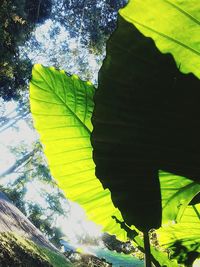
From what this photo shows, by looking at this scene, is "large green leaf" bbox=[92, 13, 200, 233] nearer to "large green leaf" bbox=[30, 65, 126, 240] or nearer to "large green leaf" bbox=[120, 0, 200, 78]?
"large green leaf" bbox=[120, 0, 200, 78]

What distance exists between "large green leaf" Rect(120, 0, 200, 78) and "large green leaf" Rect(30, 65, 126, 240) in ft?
1.24

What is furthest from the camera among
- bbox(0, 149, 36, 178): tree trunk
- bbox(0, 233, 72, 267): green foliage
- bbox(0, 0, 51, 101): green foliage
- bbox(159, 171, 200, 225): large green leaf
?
bbox(0, 149, 36, 178): tree trunk

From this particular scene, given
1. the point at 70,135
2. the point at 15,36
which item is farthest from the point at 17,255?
the point at 15,36

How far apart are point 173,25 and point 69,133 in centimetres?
52

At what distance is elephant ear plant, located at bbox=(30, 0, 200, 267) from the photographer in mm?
547

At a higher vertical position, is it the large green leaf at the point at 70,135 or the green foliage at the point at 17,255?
the large green leaf at the point at 70,135

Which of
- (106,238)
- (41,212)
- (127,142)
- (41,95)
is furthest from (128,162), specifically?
(41,212)

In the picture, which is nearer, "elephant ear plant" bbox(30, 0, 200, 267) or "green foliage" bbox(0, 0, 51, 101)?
"elephant ear plant" bbox(30, 0, 200, 267)

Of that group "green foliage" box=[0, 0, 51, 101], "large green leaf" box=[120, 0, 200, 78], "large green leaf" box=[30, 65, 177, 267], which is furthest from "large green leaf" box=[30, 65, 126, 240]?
"green foliage" box=[0, 0, 51, 101]

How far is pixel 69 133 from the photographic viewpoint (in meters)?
1.00

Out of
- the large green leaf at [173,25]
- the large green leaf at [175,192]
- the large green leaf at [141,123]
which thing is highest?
the large green leaf at [173,25]

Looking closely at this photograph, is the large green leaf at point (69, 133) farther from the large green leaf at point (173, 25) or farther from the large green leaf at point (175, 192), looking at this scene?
the large green leaf at point (173, 25)

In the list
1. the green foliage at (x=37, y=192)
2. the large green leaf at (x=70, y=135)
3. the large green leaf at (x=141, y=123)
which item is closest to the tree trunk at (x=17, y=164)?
the green foliage at (x=37, y=192)

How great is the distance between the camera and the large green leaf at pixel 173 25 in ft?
1.72
